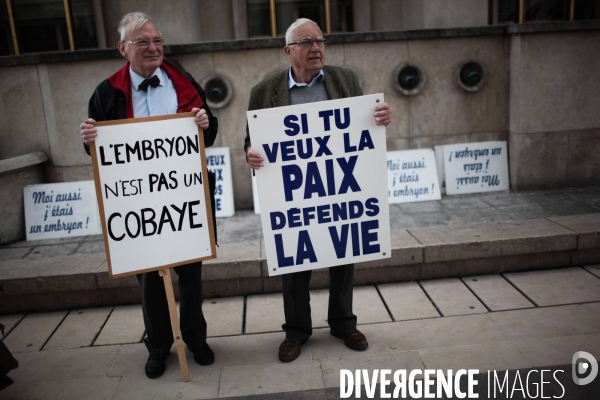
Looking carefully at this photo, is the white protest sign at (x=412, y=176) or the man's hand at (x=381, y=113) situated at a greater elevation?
the man's hand at (x=381, y=113)

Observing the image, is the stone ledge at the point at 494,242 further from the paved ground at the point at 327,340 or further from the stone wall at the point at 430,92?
the stone wall at the point at 430,92

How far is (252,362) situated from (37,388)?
1.29 metres

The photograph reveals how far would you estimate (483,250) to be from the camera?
4320 mm

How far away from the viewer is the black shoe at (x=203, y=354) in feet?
10.8

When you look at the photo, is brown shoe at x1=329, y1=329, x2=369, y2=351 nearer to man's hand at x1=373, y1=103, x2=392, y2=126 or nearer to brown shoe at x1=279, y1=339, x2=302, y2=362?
brown shoe at x1=279, y1=339, x2=302, y2=362

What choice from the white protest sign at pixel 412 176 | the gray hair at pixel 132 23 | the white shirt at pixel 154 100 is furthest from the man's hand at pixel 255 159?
the white protest sign at pixel 412 176

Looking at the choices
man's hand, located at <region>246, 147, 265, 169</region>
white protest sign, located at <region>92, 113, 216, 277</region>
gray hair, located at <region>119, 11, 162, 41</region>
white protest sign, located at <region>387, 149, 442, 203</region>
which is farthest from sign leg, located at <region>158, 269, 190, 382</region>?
white protest sign, located at <region>387, 149, 442, 203</region>

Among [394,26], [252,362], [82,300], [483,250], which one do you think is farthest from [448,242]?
[394,26]

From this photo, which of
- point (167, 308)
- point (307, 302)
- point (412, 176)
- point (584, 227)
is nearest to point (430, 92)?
point (412, 176)

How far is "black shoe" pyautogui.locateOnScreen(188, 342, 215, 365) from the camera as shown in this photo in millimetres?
3301

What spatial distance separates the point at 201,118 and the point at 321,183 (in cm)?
79

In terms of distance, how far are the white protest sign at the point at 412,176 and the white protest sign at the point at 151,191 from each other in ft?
10.4

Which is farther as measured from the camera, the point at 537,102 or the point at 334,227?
the point at 537,102

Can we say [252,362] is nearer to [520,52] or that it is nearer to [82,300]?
[82,300]
